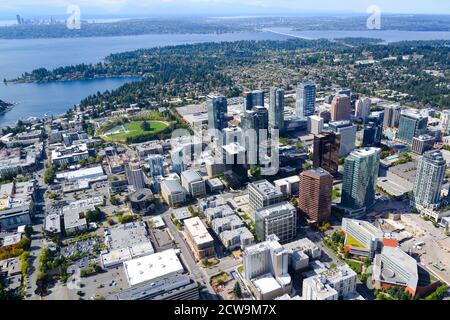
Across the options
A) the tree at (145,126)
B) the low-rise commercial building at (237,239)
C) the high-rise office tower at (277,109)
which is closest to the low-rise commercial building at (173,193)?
the low-rise commercial building at (237,239)

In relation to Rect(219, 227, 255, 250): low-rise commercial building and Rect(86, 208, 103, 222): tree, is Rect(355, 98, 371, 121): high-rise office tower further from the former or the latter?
Rect(86, 208, 103, 222): tree

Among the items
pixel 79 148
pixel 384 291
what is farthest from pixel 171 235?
pixel 79 148

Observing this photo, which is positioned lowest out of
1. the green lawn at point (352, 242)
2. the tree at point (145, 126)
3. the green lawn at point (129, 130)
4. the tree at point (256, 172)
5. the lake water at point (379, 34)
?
the green lawn at point (352, 242)

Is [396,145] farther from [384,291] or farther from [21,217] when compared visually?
[21,217]

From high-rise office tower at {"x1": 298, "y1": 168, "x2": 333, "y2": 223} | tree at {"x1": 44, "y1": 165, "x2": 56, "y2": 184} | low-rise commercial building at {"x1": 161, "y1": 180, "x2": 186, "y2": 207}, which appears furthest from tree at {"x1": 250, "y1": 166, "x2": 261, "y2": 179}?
tree at {"x1": 44, "y1": 165, "x2": 56, "y2": 184}

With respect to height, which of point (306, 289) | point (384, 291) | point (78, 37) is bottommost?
point (384, 291)

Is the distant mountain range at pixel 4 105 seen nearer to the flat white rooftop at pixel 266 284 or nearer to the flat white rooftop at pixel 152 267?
the flat white rooftop at pixel 152 267
